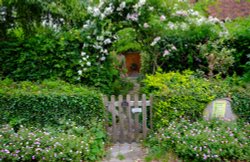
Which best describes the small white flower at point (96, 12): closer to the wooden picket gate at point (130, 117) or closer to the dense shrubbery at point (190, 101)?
the wooden picket gate at point (130, 117)

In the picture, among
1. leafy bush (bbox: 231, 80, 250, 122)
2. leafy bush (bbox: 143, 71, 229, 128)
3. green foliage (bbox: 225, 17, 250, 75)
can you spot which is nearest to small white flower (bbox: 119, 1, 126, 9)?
leafy bush (bbox: 143, 71, 229, 128)

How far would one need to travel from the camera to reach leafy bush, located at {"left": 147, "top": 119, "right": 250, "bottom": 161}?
4.33 m

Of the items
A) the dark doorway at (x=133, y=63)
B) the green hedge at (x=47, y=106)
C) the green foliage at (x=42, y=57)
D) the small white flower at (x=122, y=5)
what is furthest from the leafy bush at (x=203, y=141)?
the dark doorway at (x=133, y=63)

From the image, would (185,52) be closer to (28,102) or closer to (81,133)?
(81,133)

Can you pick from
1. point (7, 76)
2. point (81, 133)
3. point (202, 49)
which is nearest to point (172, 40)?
point (202, 49)

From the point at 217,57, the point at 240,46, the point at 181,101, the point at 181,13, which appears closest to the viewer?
the point at 181,101

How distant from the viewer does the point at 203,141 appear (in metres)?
4.43

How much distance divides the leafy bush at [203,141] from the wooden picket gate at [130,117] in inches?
15.0

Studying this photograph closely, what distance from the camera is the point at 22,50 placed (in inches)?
246

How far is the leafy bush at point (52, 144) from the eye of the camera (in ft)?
14.1

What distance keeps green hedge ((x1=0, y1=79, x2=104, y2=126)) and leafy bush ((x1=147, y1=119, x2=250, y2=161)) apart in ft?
4.39

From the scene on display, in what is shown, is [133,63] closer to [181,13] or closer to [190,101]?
[181,13]

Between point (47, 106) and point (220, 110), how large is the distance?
3323mm

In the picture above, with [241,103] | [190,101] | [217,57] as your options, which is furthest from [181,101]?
[217,57]
